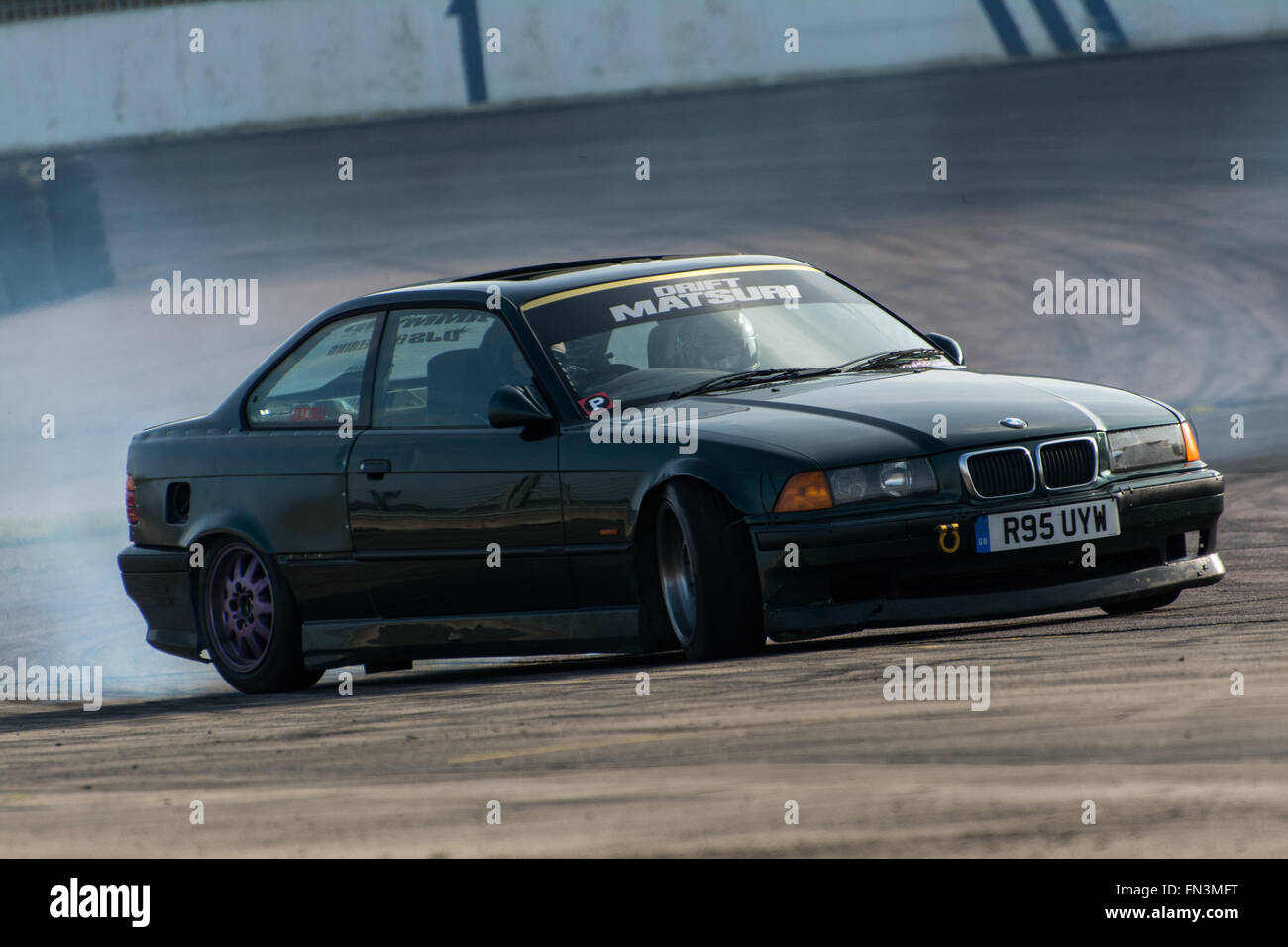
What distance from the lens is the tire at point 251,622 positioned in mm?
7531

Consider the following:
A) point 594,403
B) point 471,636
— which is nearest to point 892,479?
point 594,403

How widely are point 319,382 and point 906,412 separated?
96.7 inches

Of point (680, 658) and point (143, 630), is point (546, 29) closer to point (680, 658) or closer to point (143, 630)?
point (143, 630)

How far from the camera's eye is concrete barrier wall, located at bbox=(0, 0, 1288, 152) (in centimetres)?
2792

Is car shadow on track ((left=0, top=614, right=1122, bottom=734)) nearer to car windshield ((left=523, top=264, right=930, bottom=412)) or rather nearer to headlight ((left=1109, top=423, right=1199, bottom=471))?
headlight ((left=1109, top=423, right=1199, bottom=471))

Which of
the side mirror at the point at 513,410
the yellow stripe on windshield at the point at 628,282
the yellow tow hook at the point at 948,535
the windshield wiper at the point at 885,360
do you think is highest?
the yellow stripe on windshield at the point at 628,282

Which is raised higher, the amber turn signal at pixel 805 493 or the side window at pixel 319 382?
the side window at pixel 319 382

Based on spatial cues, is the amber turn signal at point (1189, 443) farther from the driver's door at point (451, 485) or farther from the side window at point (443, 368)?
the side window at point (443, 368)

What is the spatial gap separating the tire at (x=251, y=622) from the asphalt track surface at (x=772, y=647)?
18 centimetres

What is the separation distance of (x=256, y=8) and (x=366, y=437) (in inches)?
931

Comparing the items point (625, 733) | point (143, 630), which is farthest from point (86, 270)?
point (625, 733)

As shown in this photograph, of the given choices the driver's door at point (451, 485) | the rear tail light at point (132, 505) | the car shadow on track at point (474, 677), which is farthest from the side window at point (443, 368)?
the rear tail light at point (132, 505)

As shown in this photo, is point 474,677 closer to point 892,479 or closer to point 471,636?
point 471,636

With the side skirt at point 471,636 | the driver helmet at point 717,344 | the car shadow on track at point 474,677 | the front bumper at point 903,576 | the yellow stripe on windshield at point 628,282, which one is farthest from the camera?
the yellow stripe on windshield at point 628,282
